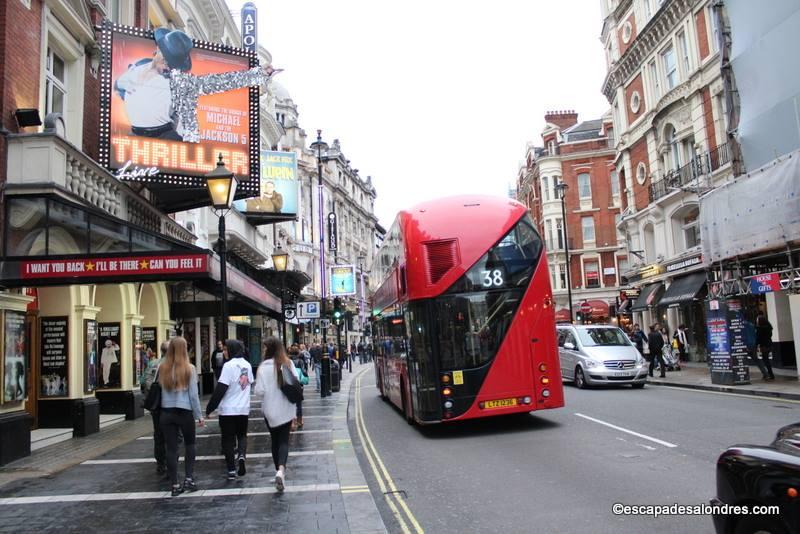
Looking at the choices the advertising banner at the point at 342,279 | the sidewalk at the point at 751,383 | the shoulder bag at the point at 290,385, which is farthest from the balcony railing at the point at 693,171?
the shoulder bag at the point at 290,385

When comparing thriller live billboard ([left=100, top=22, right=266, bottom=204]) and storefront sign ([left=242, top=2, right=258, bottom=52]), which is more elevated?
storefront sign ([left=242, top=2, right=258, bottom=52])

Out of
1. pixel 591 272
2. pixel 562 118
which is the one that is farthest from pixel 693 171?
pixel 562 118

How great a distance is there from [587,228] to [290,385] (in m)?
52.4

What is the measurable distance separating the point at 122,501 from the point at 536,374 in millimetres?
6596

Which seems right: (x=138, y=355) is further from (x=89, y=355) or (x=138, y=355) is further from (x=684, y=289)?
(x=684, y=289)

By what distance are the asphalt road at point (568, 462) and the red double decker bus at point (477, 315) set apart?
27.2 inches

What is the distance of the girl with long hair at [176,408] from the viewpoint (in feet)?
24.2

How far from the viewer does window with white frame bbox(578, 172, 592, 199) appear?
5656 centimetres

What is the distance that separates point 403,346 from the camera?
12266 millimetres

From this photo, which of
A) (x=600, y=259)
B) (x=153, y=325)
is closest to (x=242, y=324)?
(x=153, y=325)

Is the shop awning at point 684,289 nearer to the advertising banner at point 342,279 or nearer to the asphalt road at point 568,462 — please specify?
the asphalt road at point 568,462

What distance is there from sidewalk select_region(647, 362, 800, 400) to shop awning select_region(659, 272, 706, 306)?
3.32 metres

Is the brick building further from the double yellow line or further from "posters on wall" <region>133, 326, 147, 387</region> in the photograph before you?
the double yellow line

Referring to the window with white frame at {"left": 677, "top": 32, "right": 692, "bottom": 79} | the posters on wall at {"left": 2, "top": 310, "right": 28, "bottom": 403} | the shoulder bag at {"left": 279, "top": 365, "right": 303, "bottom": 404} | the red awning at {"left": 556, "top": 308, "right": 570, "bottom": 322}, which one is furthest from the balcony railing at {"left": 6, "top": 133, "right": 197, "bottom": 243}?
the red awning at {"left": 556, "top": 308, "right": 570, "bottom": 322}
